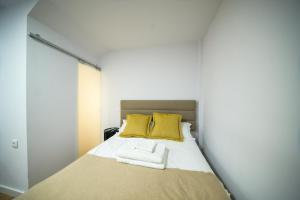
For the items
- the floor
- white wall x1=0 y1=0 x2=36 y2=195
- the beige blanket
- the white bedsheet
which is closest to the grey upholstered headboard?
the white bedsheet

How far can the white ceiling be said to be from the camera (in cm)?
142

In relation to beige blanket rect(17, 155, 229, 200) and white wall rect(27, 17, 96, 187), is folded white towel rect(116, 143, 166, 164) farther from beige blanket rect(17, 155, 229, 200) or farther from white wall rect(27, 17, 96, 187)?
white wall rect(27, 17, 96, 187)

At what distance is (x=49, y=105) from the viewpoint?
1687 millimetres

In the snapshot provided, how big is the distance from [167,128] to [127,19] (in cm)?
182

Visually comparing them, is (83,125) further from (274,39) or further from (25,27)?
(274,39)

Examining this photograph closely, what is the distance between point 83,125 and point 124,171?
1.81m

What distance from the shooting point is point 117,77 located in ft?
8.86

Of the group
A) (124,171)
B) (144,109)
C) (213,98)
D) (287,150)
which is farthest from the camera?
(144,109)

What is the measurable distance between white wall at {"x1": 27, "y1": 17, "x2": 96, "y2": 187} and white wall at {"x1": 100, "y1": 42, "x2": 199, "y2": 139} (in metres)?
0.74

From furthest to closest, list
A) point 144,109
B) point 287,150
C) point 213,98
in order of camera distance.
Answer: point 144,109 → point 213,98 → point 287,150

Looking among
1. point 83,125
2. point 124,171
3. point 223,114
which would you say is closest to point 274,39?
point 223,114

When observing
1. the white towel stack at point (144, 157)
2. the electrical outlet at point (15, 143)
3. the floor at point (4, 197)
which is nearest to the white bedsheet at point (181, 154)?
the white towel stack at point (144, 157)

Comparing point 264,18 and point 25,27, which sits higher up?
point 25,27

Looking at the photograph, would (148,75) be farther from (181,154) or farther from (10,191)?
(10,191)
